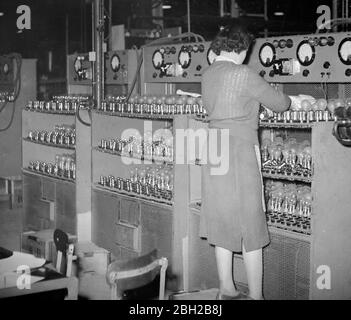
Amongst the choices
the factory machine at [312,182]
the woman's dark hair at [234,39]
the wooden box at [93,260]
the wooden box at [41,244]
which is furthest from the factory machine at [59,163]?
the woman's dark hair at [234,39]

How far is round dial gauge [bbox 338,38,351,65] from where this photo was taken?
156 inches

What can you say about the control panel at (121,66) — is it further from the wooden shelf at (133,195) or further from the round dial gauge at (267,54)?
the round dial gauge at (267,54)

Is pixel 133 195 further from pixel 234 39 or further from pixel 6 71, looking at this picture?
pixel 6 71

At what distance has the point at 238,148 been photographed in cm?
344

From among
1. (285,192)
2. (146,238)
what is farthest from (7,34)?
(285,192)

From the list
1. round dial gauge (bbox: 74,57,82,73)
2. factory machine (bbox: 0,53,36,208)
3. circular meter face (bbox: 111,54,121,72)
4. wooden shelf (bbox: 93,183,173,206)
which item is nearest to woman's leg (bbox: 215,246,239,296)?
wooden shelf (bbox: 93,183,173,206)

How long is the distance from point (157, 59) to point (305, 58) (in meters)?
1.82

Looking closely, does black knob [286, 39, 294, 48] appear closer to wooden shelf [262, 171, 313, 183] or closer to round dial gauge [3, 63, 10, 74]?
wooden shelf [262, 171, 313, 183]

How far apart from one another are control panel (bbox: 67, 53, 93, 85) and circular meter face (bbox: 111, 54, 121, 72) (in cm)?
51

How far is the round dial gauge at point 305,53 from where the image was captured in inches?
166

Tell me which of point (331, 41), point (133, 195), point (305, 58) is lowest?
point (133, 195)

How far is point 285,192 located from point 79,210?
2308mm

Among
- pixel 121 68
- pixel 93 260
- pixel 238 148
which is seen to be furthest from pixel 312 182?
pixel 121 68

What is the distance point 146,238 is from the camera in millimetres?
4887
